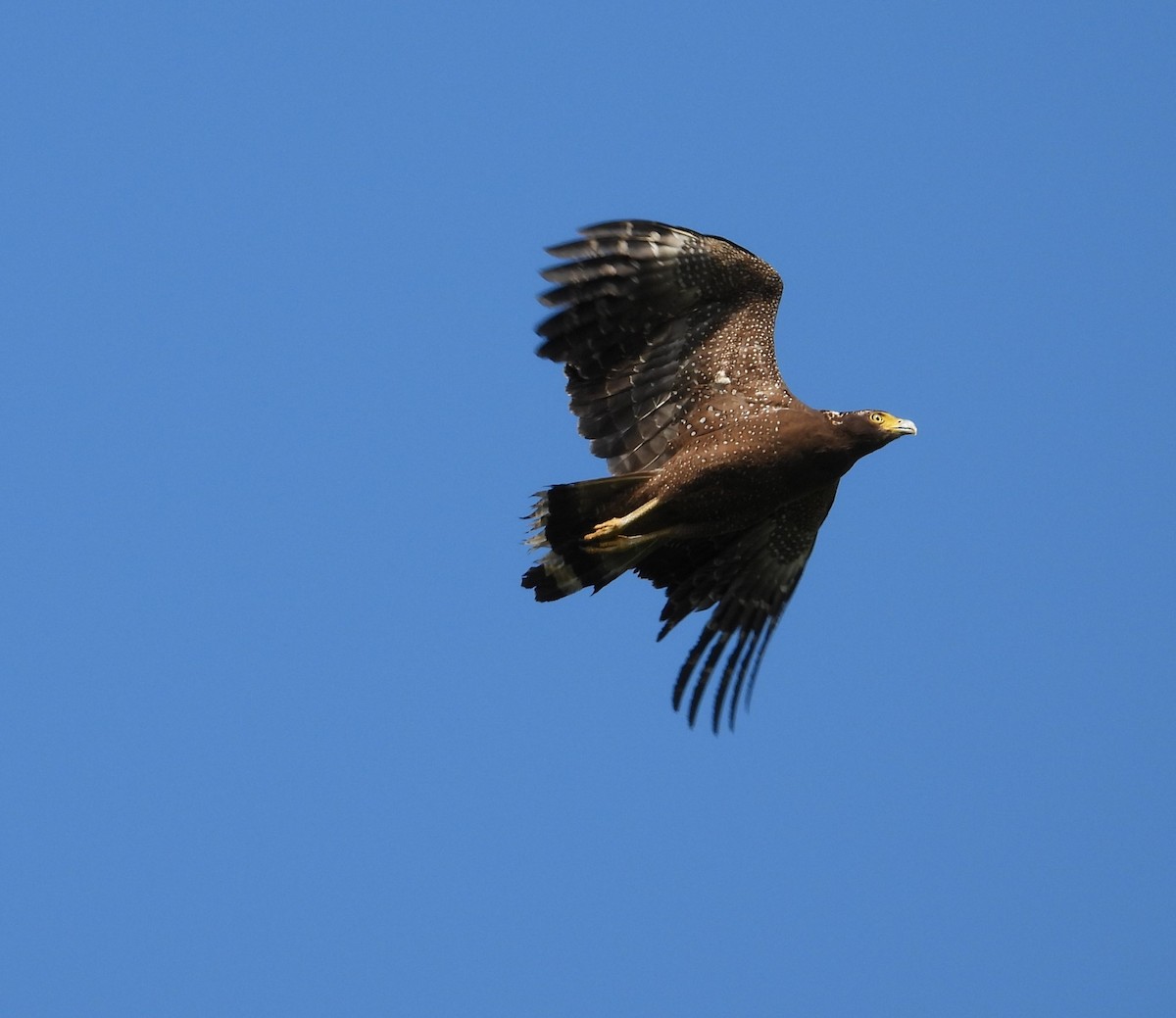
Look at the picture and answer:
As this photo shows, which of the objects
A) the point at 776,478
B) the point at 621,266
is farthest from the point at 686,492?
the point at 621,266

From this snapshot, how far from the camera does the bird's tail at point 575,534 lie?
1483 centimetres

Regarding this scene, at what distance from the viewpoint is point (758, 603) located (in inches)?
620

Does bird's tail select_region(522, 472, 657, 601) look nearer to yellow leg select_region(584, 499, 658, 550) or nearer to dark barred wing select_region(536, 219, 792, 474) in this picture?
yellow leg select_region(584, 499, 658, 550)

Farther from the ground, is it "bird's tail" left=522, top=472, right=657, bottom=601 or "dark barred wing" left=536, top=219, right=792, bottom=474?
"dark barred wing" left=536, top=219, right=792, bottom=474

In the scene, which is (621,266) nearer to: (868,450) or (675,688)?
(868,450)

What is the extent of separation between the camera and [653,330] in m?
14.8

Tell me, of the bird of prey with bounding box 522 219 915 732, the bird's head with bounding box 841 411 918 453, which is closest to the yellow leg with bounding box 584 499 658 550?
the bird of prey with bounding box 522 219 915 732

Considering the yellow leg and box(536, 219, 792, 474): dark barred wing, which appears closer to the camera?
box(536, 219, 792, 474): dark barred wing

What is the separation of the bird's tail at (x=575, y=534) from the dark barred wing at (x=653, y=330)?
0.23 m

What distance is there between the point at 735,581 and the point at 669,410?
150cm

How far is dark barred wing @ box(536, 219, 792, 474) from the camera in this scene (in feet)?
47.7

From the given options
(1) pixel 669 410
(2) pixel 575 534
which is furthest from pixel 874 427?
(2) pixel 575 534

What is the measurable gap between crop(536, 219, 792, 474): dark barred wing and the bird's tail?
23 cm

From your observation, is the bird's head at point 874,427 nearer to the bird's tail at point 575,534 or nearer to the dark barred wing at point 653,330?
the dark barred wing at point 653,330
